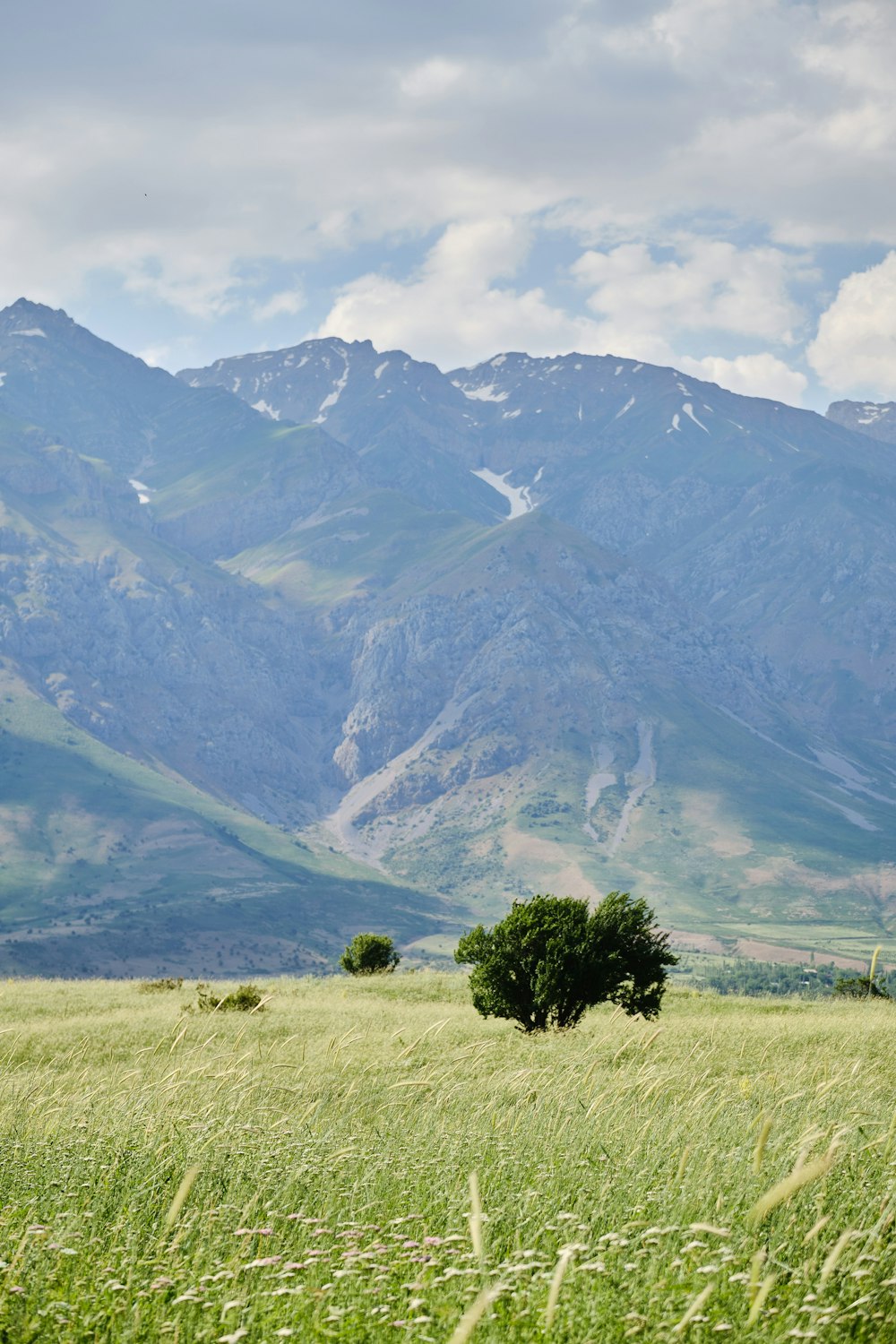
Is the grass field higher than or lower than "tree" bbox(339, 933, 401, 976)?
higher

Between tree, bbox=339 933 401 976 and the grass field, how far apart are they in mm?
40561

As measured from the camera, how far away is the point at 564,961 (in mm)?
30453

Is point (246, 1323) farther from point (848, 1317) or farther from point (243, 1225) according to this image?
point (848, 1317)

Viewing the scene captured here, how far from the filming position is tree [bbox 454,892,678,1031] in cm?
3056

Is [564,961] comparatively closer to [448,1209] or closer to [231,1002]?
[231,1002]

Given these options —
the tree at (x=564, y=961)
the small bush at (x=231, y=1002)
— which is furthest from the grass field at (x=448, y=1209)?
the small bush at (x=231, y=1002)

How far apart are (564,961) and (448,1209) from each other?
21.0 metres

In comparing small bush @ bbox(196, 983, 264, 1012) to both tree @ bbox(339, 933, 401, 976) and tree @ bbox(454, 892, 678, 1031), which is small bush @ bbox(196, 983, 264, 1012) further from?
tree @ bbox(339, 933, 401, 976)

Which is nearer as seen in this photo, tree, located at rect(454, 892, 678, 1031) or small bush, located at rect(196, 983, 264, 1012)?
tree, located at rect(454, 892, 678, 1031)

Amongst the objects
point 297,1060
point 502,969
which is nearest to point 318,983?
point 502,969

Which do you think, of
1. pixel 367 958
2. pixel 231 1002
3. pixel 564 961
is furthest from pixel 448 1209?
pixel 367 958

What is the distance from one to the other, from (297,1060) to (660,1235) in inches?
503

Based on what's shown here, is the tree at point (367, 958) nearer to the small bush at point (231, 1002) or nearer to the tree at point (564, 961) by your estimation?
the small bush at point (231, 1002)

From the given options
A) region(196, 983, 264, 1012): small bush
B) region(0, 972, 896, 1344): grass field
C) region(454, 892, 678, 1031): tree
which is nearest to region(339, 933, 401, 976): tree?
region(196, 983, 264, 1012): small bush
